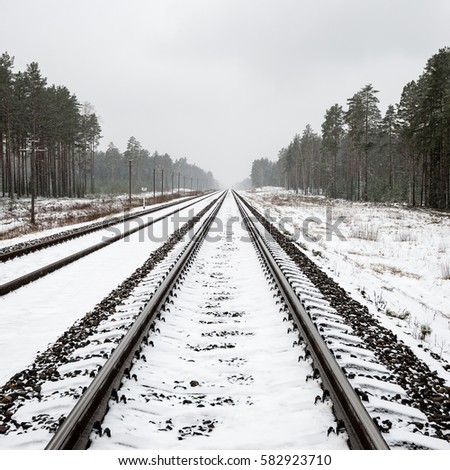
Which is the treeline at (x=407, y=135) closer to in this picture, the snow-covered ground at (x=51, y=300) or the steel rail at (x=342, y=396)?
the snow-covered ground at (x=51, y=300)

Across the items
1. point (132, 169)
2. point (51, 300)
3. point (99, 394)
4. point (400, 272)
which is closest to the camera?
point (99, 394)

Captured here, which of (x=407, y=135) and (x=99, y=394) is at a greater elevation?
(x=407, y=135)

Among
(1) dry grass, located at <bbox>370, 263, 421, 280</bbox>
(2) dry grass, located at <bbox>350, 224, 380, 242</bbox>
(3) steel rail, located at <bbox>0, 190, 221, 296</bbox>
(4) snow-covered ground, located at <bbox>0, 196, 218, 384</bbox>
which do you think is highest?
(2) dry grass, located at <bbox>350, 224, 380, 242</bbox>

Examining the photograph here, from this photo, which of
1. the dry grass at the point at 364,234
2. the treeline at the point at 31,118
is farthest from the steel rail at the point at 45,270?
the treeline at the point at 31,118

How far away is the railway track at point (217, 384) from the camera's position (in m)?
2.65

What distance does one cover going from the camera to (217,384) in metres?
3.45

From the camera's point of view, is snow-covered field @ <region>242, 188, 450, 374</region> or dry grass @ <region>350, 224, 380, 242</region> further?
dry grass @ <region>350, 224, 380, 242</region>

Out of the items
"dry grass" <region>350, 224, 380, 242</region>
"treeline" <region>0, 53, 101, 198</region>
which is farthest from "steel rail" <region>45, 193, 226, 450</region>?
"treeline" <region>0, 53, 101, 198</region>

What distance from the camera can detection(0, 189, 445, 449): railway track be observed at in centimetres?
265

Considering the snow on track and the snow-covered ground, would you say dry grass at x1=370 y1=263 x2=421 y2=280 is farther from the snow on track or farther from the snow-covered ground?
the snow-covered ground

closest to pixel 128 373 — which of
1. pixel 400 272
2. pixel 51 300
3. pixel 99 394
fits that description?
pixel 99 394

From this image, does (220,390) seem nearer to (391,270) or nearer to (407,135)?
(391,270)

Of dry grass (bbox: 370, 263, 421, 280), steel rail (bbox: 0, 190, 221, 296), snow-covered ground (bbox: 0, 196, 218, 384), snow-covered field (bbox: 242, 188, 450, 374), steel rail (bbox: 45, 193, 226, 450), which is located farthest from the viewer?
dry grass (bbox: 370, 263, 421, 280)
